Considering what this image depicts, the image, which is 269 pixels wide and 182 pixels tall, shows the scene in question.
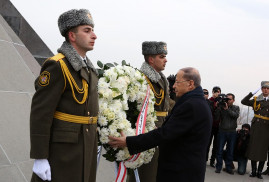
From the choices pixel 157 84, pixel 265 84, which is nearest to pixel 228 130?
pixel 265 84

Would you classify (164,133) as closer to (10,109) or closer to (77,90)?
(77,90)

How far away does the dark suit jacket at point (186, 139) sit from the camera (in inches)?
120

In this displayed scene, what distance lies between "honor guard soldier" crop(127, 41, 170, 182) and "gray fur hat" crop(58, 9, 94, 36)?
132cm

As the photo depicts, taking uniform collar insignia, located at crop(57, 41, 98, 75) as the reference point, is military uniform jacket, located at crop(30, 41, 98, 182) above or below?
below

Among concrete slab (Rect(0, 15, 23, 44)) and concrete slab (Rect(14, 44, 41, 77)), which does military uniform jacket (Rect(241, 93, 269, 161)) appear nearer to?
concrete slab (Rect(14, 44, 41, 77))

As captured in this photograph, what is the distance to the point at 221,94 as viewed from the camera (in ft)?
27.2

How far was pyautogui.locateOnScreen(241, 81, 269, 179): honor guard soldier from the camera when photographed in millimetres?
8117

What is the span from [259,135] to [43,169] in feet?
21.6

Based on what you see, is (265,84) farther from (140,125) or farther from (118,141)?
(118,141)

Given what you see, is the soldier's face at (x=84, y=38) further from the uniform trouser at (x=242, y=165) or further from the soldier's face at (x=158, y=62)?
the uniform trouser at (x=242, y=165)

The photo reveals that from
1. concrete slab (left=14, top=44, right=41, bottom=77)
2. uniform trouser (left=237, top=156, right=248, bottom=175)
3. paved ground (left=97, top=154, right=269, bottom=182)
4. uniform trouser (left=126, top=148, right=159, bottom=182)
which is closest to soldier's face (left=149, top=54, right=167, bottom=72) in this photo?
uniform trouser (left=126, top=148, right=159, bottom=182)

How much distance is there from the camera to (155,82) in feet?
13.6

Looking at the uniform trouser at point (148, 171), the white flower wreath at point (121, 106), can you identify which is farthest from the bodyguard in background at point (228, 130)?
the white flower wreath at point (121, 106)

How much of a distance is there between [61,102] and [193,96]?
3.62ft
